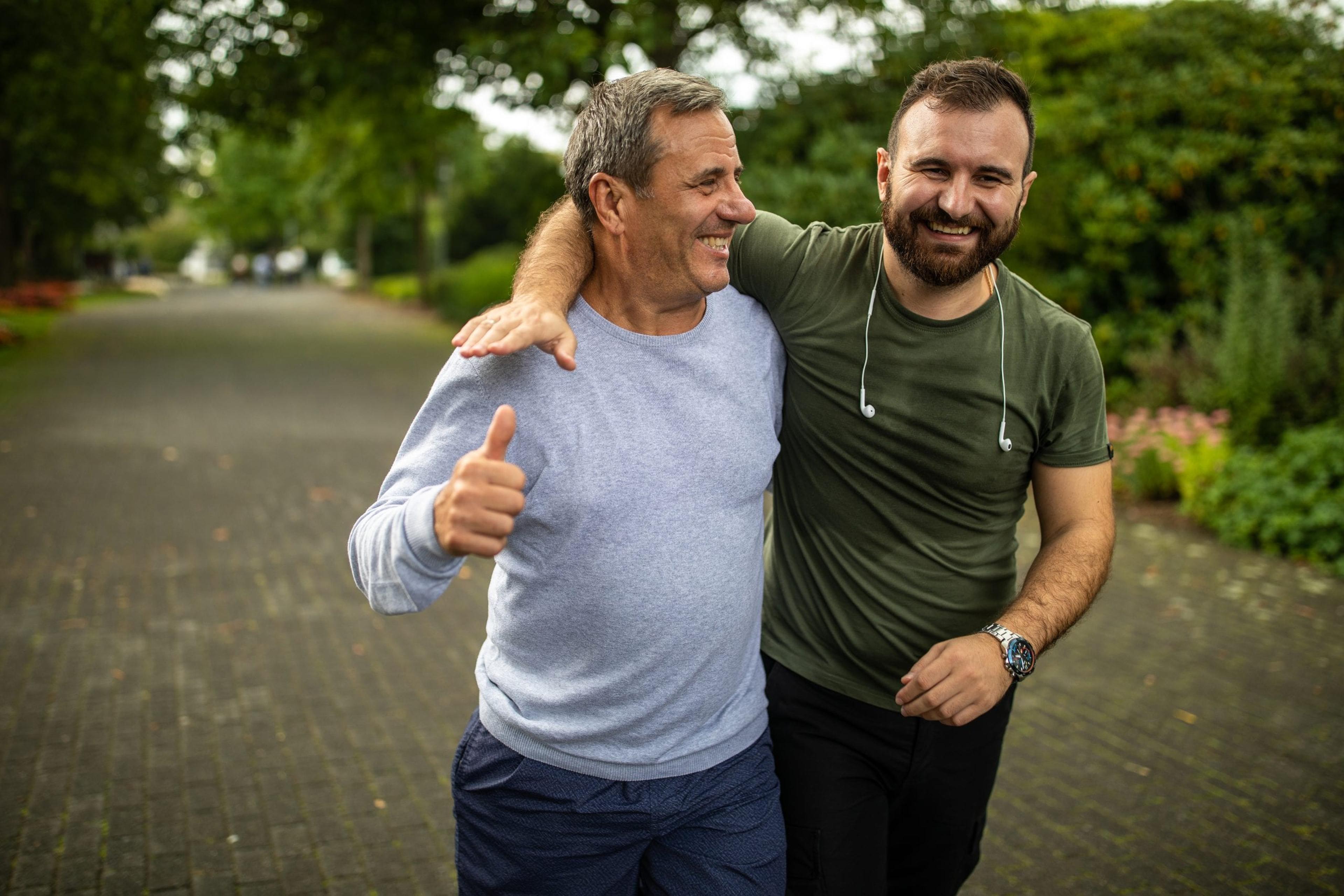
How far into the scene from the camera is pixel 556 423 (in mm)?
2059

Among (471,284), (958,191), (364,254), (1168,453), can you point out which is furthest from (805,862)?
(364,254)

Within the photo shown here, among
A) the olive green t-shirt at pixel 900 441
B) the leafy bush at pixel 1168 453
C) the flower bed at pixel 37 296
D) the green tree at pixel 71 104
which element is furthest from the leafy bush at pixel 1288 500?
the flower bed at pixel 37 296

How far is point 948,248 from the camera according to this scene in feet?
7.66

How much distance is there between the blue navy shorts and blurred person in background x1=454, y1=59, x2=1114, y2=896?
265 millimetres

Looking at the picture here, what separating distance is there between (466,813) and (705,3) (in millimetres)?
12490

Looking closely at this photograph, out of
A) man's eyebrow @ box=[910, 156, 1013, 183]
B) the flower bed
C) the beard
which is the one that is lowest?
the flower bed

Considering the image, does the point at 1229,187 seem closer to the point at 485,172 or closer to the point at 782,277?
the point at 782,277

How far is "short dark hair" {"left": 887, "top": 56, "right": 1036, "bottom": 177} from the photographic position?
230 centimetres

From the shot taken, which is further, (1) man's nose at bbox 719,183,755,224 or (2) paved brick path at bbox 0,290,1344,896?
(2) paved brick path at bbox 0,290,1344,896

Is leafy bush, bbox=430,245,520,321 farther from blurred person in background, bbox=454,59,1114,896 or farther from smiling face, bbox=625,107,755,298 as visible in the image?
smiling face, bbox=625,107,755,298

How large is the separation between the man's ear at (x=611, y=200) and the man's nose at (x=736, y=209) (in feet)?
Result: 0.61

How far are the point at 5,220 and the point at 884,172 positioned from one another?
92.7 feet

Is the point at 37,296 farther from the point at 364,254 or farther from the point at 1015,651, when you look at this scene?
the point at 1015,651

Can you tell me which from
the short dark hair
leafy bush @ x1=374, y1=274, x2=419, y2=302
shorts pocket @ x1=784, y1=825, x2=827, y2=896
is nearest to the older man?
shorts pocket @ x1=784, y1=825, x2=827, y2=896
